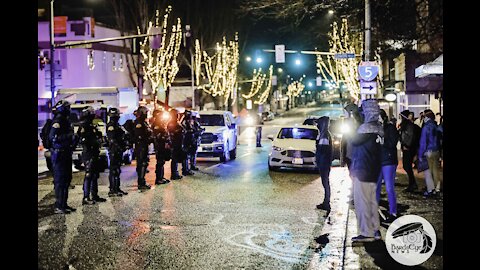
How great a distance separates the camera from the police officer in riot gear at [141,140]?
14.1 m

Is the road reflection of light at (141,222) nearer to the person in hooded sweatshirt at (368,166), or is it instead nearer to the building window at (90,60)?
the person in hooded sweatshirt at (368,166)

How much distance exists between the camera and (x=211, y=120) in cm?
2312

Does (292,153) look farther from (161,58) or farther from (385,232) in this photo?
(161,58)

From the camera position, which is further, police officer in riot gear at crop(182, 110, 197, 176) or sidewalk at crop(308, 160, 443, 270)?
police officer in riot gear at crop(182, 110, 197, 176)

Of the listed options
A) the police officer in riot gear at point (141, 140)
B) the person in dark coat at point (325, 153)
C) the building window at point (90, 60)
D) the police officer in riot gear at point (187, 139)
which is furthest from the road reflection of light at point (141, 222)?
the building window at point (90, 60)

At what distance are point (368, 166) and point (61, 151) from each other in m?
5.97

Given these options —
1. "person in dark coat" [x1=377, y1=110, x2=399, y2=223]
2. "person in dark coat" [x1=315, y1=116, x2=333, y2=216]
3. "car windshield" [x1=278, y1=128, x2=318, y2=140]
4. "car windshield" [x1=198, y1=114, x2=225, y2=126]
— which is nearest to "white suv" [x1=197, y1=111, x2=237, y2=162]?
"car windshield" [x1=198, y1=114, x2=225, y2=126]

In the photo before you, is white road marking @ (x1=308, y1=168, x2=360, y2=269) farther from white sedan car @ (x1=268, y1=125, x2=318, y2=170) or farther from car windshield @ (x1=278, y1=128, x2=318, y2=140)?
car windshield @ (x1=278, y1=128, x2=318, y2=140)

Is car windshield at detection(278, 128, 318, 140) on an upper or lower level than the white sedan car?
upper

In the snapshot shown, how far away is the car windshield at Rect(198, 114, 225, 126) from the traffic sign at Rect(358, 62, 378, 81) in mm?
6551

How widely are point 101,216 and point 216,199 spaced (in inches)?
113

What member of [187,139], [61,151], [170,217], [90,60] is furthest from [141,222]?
[90,60]

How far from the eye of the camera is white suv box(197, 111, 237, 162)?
21.6m
